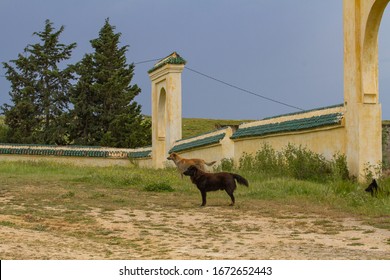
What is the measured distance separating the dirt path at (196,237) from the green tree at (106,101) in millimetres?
23892

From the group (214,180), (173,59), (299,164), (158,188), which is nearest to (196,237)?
(214,180)

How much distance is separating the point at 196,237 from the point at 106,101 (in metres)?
27.6

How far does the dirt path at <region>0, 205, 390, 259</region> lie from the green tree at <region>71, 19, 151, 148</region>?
78.4 feet

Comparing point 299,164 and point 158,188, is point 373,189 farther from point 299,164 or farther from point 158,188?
point 158,188

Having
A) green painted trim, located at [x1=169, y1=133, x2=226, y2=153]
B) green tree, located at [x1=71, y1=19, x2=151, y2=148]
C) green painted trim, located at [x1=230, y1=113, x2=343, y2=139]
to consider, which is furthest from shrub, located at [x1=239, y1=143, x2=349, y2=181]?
green tree, located at [x1=71, y1=19, x2=151, y2=148]

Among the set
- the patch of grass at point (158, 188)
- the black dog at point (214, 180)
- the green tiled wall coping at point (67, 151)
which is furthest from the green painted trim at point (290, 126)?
the green tiled wall coping at point (67, 151)

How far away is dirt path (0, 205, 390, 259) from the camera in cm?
877

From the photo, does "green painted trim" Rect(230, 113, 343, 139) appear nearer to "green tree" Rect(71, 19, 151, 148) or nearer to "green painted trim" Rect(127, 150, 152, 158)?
"green painted trim" Rect(127, 150, 152, 158)

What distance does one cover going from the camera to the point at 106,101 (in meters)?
37.5

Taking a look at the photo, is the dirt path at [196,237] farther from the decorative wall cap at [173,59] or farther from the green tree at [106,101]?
the green tree at [106,101]

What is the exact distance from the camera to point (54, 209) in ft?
43.7

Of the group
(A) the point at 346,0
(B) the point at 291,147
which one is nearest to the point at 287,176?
(B) the point at 291,147

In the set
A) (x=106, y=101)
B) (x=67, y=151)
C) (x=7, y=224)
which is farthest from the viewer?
(x=106, y=101)
